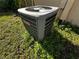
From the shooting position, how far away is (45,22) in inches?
219

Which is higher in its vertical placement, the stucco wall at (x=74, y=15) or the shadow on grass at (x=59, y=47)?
the stucco wall at (x=74, y=15)

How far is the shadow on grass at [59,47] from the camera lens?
17.0ft

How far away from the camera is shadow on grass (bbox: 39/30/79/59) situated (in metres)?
5.20

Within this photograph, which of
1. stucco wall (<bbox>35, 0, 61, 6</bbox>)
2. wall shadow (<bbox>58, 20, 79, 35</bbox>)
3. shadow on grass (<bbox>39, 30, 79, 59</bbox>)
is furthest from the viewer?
stucco wall (<bbox>35, 0, 61, 6</bbox>)

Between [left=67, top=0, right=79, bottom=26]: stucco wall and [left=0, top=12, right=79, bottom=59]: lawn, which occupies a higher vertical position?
[left=67, top=0, right=79, bottom=26]: stucco wall

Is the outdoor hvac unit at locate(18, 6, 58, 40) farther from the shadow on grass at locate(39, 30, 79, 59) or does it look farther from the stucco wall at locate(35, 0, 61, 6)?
the stucco wall at locate(35, 0, 61, 6)

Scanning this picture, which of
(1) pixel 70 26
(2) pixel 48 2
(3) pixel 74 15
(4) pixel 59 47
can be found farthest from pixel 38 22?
(2) pixel 48 2

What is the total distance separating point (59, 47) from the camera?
18.1ft

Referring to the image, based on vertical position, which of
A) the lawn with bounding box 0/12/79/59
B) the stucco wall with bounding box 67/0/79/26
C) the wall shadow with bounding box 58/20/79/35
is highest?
the stucco wall with bounding box 67/0/79/26

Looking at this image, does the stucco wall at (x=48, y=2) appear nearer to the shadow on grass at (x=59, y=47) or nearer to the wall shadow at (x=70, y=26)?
the wall shadow at (x=70, y=26)

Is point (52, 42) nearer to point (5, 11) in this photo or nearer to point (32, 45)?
point (32, 45)

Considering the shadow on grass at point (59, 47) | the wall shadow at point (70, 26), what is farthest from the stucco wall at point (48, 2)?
the shadow on grass at point (59, 47)

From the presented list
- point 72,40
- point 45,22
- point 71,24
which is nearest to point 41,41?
point 45,22

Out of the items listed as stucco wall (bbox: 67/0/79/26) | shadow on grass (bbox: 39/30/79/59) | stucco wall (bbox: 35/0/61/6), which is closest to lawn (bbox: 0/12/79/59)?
shadow on grass (bbox: 39/30/79/59)
